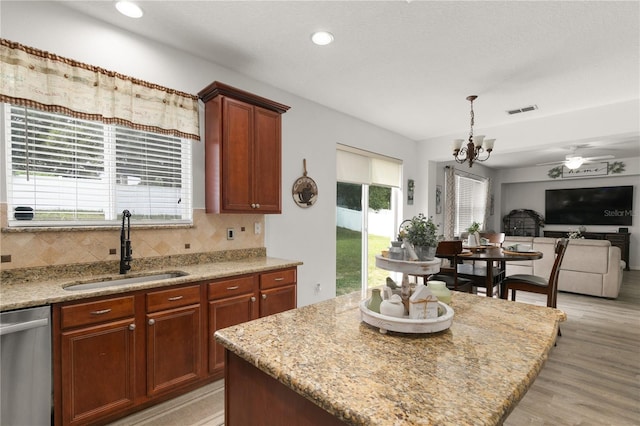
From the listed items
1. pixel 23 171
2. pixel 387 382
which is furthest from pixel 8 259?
pixel 387 382

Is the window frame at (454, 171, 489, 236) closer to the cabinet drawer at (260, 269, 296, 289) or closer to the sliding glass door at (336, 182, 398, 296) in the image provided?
the sliding glass door at (336, 182, 398, 296)

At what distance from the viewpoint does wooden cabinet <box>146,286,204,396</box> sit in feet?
6.91

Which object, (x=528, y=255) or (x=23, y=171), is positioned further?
(x=528, y=255)

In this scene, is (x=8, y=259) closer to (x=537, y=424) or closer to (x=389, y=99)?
(x=537, y=424)

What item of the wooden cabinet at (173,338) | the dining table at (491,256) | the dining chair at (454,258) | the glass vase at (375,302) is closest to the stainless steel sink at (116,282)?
the wooden cabinet at (173,338)

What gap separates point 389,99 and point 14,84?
11.2ft

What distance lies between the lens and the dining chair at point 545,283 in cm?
334

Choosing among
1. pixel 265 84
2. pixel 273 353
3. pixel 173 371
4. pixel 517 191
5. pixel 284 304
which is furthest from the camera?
pixel 517 191

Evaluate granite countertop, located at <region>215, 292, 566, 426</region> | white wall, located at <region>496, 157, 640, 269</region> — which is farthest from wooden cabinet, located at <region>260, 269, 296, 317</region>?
white wall, located at <region>496, 157, 640, 269</region>

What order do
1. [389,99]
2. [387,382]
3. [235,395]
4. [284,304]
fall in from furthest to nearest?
[389,99], [284,304], [235,395], [387,382]

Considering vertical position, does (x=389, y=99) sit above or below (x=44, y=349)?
above

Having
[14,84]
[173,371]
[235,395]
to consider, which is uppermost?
[14,84]

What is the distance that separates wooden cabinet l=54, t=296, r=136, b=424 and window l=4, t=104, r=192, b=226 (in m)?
0.79

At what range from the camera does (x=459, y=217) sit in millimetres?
7191
